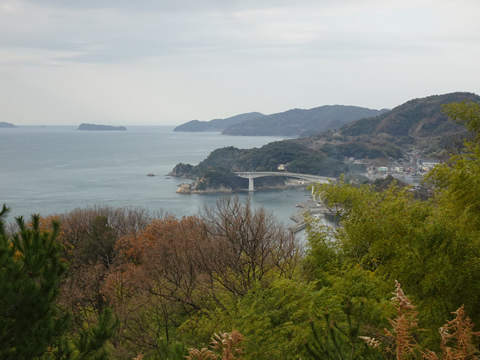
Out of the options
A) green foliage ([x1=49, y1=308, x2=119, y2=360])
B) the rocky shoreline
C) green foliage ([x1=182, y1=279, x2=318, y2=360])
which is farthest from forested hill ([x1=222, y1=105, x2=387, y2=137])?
green foliage ([x1=49, y1=308, x2=119, y2=360])

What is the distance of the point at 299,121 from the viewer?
18088 cm

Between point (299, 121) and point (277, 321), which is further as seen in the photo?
point (299, 121)

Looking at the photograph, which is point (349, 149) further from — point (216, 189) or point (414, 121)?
point (216, 189)

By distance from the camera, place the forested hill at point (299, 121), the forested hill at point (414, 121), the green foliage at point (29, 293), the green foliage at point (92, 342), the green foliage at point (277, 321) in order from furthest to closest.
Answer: the forested hill at point (299, 121) → the forested hill at point (414, 121) → the green foliage at point (277, 321) → the green foliage at point (92, 342) → the green foliage at point (29, 293)

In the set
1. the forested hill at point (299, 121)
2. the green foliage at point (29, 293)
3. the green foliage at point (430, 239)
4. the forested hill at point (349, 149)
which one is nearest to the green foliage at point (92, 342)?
the green foliage at point (29, 293)

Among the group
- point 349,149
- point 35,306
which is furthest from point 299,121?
point 35,306

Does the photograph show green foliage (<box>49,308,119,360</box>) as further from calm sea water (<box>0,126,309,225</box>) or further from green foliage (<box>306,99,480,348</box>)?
calm sea water (<box>0,126,309,225</box>)

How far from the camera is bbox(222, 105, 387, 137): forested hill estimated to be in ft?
560

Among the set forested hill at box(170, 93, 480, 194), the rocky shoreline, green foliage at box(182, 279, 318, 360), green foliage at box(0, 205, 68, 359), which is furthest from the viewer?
forested hill at box(170, 93, 480, 194)

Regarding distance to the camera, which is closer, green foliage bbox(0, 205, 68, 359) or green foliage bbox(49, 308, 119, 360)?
green foliage bbox(0, 205, 68, 359)

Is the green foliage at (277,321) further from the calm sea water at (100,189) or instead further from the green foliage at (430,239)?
the calm sea water at (100,189)

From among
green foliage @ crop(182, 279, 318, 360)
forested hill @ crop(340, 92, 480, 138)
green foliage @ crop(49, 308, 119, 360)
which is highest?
forested hill @ crop(340, 92, 480, 138)

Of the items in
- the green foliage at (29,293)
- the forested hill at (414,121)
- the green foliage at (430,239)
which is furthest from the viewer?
the forested hill at (414,121)

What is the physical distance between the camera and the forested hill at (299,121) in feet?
560
